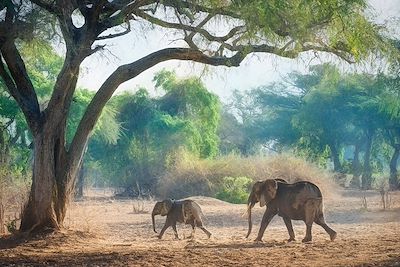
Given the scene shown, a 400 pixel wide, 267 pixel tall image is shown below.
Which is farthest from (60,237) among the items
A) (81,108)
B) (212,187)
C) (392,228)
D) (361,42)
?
(81,108)

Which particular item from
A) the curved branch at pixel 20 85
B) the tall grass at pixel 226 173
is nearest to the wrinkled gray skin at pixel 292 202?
the curved branch at pixel 20 85

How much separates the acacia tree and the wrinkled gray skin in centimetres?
251

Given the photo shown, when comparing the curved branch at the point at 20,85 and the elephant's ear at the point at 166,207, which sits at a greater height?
the curved branch at the point at 20,85

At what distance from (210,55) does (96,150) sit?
90.2 feet

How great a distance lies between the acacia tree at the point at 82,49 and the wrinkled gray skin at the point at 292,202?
98.7 inches

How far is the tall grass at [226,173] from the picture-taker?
1161 inches

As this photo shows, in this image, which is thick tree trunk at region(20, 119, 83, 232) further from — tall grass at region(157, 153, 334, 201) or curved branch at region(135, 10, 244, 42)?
tall grass at region(157, 153, 334, 201)

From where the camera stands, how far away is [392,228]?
15508mm

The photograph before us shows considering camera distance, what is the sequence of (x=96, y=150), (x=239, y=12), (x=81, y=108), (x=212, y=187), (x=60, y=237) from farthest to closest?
1. (x=96, y=150)
2. (x=81, y=108)
3. (x=212, y=187)
4. (x=60, y=237)
5. (x=239, y=12)

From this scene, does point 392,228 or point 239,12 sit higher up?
point 239,12

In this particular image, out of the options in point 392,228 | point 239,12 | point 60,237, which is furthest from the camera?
point 392,228

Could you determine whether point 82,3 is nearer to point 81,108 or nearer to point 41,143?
point 41,143

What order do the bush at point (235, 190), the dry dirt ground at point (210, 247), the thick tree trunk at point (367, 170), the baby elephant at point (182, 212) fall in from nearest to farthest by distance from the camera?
the dry dirt ground at point (210, 247)
the baby elephant at point (182, 212)
the bush at point (235, 190)
the thick tree trunk at point (367, 170)

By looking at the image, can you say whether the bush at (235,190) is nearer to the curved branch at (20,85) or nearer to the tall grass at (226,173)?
the tall grass at (226,173)
